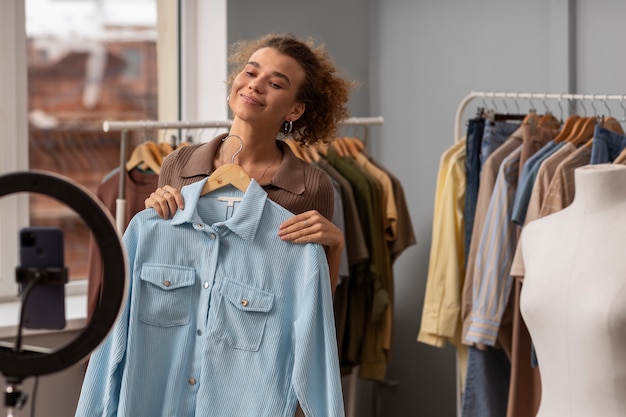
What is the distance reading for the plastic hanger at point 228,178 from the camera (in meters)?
1.96

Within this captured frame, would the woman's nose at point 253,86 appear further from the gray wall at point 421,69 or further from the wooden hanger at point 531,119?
the gray wall at point 421,69

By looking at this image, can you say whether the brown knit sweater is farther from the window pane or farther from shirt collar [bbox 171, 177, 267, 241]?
the window pane

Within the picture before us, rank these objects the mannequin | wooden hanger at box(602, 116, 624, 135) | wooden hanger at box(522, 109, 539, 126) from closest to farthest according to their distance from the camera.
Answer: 1. the mannequin
2. wooden hanger at box(602, 116, 624, 135)
3. wooden hanger at box(522, 109, 539, 126)

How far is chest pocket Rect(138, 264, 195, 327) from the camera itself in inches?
75.3

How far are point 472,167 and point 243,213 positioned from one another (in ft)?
4.61

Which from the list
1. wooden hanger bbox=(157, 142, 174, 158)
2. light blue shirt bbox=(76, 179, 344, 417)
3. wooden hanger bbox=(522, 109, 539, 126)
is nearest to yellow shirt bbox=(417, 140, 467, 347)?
wooden hanger bbox=(522, 109, 539, 126)

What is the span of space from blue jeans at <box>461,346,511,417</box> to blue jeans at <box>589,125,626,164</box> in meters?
0.73

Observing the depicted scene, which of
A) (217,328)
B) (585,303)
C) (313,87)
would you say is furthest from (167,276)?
(585,303)

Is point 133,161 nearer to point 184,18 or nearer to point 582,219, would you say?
point 184,18

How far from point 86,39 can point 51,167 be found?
20.0 inches

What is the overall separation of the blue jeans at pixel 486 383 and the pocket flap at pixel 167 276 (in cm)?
143

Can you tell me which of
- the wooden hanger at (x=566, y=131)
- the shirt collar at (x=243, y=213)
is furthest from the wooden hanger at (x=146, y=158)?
the wooden hanger at (x=566, y=131)

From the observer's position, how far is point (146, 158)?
304cm

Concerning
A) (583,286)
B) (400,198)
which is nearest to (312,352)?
(583,286)
